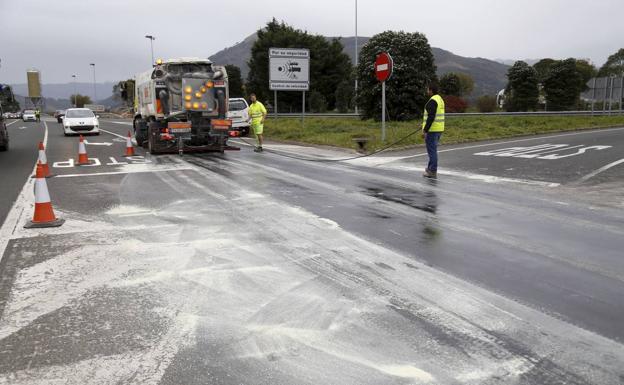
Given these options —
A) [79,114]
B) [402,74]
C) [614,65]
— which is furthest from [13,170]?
[614,65]

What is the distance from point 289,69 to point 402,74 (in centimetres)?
627

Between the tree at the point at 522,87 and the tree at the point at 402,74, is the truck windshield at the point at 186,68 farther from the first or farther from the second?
the tree at the point at 522,87

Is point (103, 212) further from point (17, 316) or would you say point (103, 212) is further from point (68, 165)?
point (68, 165)

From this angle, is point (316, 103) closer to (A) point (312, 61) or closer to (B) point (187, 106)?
(A) point (312, 61)

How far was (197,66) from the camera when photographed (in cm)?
1611

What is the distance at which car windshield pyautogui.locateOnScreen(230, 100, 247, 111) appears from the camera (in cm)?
2415

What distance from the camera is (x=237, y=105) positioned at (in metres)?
24.3

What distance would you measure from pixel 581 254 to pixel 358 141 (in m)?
11.5

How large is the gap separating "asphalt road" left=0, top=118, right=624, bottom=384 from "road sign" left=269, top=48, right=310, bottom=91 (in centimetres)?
1790

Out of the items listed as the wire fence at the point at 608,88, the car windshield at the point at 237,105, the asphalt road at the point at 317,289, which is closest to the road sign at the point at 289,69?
the car windshield at the point at 237,105

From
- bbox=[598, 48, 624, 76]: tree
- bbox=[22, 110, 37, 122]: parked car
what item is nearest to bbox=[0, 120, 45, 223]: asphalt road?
bbox=[22, 110, 37, 122]: parked car

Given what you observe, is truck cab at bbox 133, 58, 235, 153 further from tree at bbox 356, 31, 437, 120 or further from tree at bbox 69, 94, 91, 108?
tree at bbox 69, 94, 91, 108

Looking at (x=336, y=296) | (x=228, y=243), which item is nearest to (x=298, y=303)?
(x=336, y=296)

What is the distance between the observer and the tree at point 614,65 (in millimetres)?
85231
